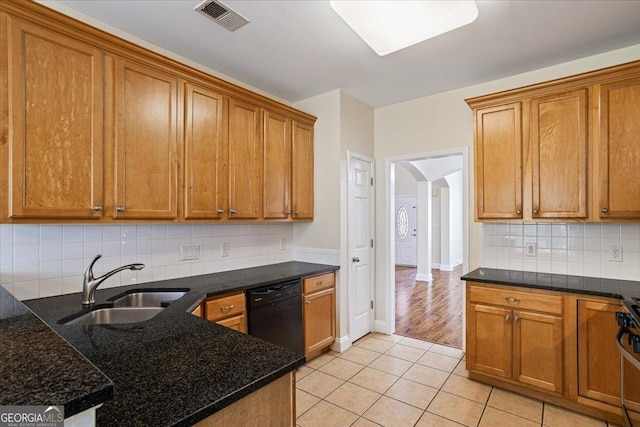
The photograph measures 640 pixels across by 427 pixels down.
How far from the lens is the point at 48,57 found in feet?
5.76

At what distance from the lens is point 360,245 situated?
3.64 m

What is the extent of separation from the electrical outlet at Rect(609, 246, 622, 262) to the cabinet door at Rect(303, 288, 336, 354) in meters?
2.36

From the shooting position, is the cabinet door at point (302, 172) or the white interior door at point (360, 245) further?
the white interior door at point (360, 245)

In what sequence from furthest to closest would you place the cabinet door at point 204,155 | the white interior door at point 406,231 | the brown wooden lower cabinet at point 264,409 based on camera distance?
the white interior door at point 406,231 < the cabinet door at point 204,155 < the brown wooden lower cabinet at point 264,409

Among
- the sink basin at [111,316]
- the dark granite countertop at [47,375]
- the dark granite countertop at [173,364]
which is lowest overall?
the sink basin at [111,316]

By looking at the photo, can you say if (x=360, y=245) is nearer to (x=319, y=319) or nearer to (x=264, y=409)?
(x=319, y=319)

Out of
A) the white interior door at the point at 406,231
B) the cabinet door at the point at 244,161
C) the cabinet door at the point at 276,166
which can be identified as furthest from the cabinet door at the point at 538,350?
the white interior door at the point at 406,231

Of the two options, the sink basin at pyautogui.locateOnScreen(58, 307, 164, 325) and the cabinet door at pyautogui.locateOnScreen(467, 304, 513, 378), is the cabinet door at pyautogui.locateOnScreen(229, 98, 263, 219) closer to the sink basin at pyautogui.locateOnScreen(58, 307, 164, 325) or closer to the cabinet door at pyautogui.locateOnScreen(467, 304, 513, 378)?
the sink basin at pyautogui.locateOnScreen(58, 307, 164, 325)

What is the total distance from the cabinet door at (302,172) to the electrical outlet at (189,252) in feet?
3.26

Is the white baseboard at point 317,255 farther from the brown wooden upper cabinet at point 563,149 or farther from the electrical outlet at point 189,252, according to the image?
the brown wooden upper cabinet at point 563,149

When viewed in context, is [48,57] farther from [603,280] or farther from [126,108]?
[603,280]

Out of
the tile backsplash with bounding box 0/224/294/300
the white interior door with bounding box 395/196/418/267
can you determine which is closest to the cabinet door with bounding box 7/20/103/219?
the tile backsplash with bounding box 0/224/294/300

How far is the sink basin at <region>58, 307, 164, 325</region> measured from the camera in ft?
5.69

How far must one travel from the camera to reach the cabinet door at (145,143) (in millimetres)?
2041
